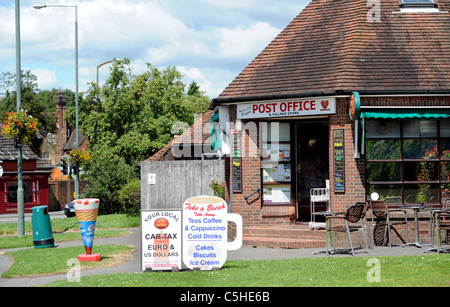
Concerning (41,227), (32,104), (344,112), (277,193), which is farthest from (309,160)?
(32,104)

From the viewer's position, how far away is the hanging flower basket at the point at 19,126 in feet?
66.8

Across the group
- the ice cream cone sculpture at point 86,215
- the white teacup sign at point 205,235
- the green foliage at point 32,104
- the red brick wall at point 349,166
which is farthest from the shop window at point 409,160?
the green foliage at point 32,104

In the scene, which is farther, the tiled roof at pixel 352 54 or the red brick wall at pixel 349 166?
the tiled roof at pixel 352 54

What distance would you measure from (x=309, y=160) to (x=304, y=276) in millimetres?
7782

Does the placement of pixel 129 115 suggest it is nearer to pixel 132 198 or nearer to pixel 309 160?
pixel 132 198

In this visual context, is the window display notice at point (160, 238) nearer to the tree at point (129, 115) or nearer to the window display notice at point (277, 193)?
the window display notice at point (277, 193)

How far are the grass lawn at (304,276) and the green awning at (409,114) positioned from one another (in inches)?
169

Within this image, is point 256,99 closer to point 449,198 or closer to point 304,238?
point 304,238

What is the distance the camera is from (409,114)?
1543 cm

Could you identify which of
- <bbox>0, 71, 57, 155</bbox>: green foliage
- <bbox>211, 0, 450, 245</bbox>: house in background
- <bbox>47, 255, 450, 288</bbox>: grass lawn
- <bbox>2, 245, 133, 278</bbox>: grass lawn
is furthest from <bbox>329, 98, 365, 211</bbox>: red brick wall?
<bbox>0, 71, 57, 155</bbox>: green foliage

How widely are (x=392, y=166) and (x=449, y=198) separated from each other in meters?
1.67

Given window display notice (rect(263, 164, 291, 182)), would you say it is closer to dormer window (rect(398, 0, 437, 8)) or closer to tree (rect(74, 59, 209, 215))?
dormer window (rect(398, 0, 437, 8))

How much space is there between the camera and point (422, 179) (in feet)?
52.7
